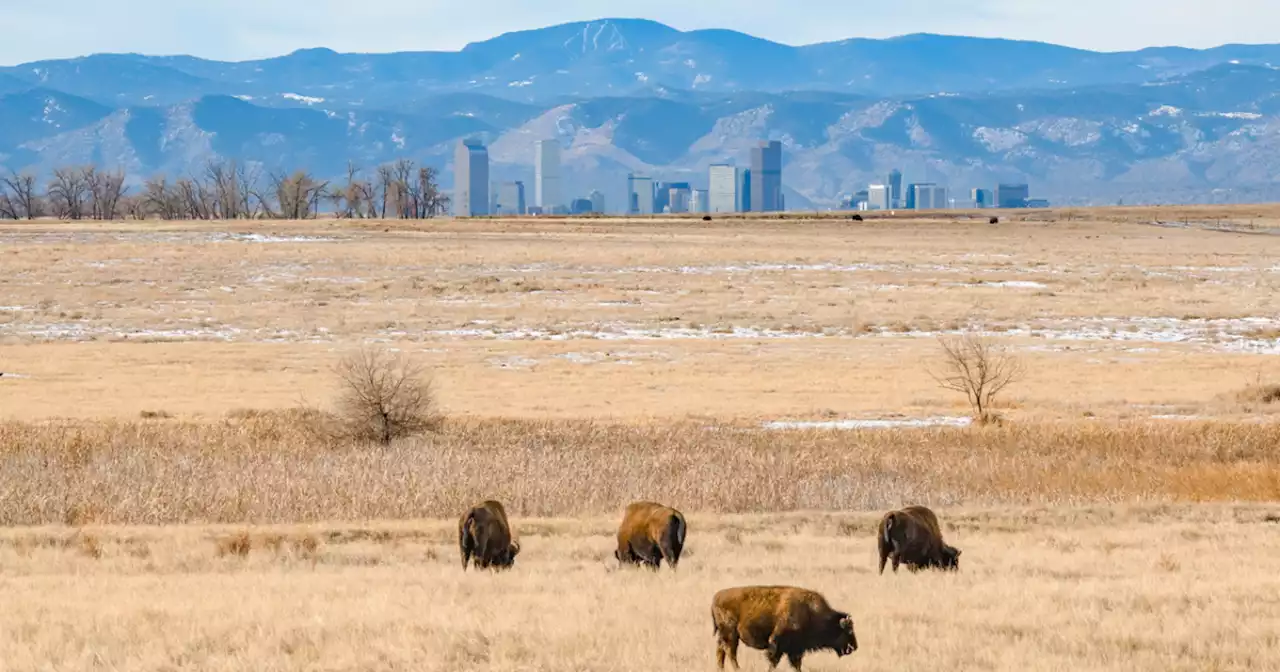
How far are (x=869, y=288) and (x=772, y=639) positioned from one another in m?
58.5

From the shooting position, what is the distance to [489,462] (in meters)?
22.2

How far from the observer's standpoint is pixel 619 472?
21500mm

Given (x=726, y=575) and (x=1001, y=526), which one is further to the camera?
(x=1001, y=526)

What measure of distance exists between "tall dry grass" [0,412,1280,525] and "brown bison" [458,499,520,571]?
17.4ft

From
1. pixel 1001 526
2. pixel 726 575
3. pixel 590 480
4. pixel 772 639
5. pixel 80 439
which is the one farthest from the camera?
pixel 80 439

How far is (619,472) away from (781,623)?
41.1 ft

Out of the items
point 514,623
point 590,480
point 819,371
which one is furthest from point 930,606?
point 819,371

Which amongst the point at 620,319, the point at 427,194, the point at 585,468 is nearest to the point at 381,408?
the point at 585,468

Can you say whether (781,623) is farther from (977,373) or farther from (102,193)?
(102,193)

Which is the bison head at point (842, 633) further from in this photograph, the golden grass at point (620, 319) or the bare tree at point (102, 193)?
the bare tree at point (102, 193)

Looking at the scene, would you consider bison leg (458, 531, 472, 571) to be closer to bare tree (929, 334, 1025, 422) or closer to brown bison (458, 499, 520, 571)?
brown bison (458, 499, 520, 571)

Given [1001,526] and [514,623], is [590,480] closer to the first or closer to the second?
[1001,526]

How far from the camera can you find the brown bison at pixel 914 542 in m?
12.9

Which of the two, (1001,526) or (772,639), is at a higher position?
(772,639)
